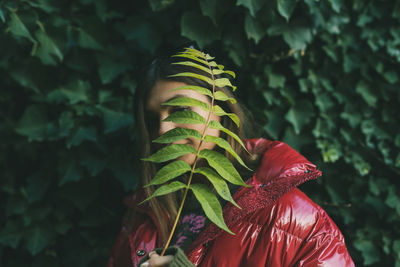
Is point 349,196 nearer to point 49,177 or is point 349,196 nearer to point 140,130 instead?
point 140,130

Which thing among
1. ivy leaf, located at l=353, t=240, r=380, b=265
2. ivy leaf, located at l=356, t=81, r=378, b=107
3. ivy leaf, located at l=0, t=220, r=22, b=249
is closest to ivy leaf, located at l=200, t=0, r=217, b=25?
ivy leaf, located at l=356, t=81, r=378, b=107

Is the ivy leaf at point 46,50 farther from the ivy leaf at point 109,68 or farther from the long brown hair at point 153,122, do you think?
the long brown hair at point 153,122

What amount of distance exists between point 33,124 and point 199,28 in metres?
0.98

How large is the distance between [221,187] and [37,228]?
59.4 inches

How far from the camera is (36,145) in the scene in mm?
1823

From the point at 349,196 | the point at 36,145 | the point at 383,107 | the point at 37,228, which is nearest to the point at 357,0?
the point at 383,107

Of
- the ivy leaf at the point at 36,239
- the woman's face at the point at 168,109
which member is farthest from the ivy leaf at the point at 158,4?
the ivy leaf at the point at 36,239

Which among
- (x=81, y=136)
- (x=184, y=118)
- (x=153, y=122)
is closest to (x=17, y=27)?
(x=81, y=136)

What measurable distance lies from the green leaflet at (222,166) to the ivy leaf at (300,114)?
3.71ft

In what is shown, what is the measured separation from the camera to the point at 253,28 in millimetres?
1583

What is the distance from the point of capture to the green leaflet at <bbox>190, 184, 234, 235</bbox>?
0.65 meters

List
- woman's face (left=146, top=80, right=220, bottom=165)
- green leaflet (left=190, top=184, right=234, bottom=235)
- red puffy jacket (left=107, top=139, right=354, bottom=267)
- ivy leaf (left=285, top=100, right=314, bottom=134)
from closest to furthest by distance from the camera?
green leaflet (left=190, top=184, right=234, bottom=235) < red puffy jacket (left=107, top=139, right=354, bottom=267) < woman's face (left=146, top=80, right=220, bottom=165) < ivy leaf (left=285, top=100, right=314, bottom=134)

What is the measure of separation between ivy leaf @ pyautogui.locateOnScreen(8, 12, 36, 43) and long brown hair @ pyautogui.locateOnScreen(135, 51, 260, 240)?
545 mm

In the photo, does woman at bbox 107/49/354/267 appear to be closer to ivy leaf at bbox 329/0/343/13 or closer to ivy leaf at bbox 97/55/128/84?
ivy leaf at bbox 97/55/128/84
